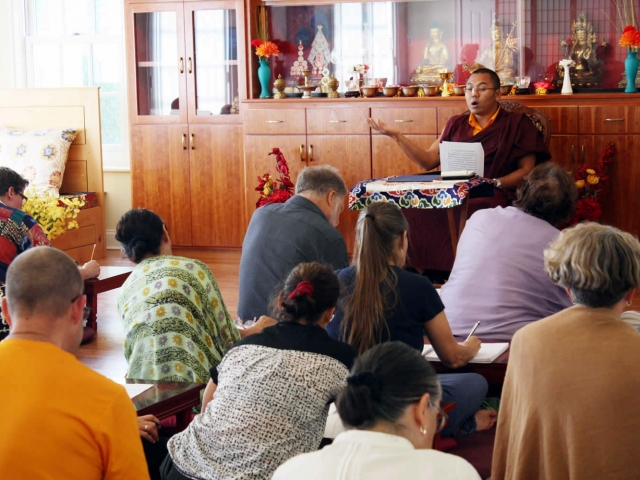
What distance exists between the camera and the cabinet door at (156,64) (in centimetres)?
632

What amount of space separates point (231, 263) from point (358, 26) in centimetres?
189

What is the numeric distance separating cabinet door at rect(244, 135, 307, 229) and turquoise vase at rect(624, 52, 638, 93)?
2.06m

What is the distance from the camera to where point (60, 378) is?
1548 mm

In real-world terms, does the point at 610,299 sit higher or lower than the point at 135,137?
lower

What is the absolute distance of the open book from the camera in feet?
8.47

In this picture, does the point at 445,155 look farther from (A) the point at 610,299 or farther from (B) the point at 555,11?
(A) the point at 610,299

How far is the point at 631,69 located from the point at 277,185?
91.3 inches

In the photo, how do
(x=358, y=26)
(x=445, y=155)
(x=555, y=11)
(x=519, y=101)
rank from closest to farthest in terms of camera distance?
(x=445, y=155) < (x=519, y=101) < (x=555, y=11) < (x=358, y=26)

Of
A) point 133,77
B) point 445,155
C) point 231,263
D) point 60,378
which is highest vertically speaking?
point 133,77

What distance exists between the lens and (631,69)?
5484mm

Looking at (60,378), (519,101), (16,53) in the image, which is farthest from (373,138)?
(60,378)

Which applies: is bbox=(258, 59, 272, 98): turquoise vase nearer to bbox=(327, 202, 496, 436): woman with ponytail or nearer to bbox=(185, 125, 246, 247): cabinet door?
bbox=(185, 125, 246, 247): cabinet door

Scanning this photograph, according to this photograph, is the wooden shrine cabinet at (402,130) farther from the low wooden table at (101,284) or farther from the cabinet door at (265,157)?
the low wooden table at (101,284)

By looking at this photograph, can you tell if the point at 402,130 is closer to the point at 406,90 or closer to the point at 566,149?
the point at 406,90
